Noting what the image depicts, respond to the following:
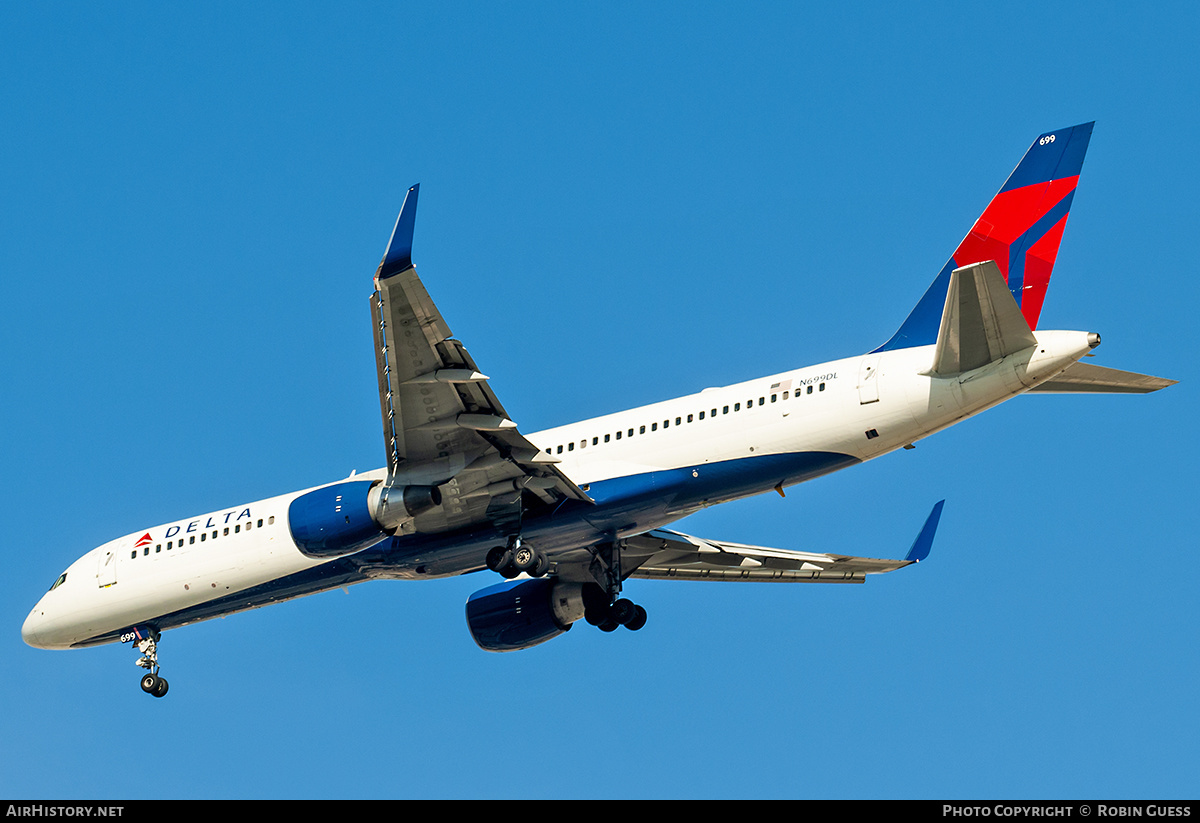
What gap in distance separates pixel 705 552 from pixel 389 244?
1438cm

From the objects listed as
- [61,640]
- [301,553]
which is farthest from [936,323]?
[61,640]

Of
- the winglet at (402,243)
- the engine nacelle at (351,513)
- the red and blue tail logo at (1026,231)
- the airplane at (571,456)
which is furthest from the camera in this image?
the red and blue tail logo at (1026,231)

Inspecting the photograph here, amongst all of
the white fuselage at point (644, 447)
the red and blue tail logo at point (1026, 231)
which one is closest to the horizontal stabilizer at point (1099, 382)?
the white fuselage at point (644, 447)

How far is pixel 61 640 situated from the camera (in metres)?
31.5

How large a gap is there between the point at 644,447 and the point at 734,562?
7807 millimetres

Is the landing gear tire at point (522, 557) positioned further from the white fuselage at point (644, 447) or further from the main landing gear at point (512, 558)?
→ the white fuselage at point (644, 447)

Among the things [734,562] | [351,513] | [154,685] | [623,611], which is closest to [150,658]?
[154,685]

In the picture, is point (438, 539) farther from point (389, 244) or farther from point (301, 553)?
point (389, 244)

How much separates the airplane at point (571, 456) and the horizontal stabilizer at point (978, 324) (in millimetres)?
35

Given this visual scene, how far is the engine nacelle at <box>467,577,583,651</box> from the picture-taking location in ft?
109

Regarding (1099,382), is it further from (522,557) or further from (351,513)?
(351,513)

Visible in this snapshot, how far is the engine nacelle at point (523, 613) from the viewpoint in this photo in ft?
109

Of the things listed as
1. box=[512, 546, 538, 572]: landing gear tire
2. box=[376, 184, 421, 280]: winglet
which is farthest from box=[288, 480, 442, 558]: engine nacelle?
box=[376, 184, 421, 280]: winglet
